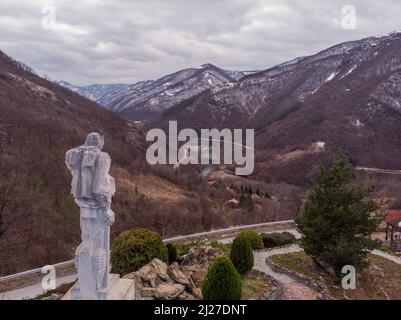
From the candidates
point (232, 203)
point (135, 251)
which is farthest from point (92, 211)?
point (232, 203)

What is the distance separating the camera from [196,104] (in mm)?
157500

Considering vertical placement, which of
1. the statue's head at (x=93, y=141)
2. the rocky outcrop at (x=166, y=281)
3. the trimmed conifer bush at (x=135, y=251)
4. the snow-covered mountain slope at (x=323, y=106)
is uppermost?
the snow-covered mountain slope at (x=323, y=106)

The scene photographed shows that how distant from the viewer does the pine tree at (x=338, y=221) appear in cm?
1197

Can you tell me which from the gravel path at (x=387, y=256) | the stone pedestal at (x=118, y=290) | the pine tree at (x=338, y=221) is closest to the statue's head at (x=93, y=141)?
the stone pedestal at (x=118, y=290)

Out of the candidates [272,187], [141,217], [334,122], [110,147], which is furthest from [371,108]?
[141,217]

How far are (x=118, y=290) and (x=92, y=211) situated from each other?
1.89 m

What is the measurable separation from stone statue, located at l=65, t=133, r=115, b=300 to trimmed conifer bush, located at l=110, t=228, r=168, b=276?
380 cm

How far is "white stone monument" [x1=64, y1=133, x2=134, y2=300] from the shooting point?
7410mm

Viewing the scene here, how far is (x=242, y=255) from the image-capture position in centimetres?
1273

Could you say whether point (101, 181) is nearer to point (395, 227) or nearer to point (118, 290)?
point (118, 290)

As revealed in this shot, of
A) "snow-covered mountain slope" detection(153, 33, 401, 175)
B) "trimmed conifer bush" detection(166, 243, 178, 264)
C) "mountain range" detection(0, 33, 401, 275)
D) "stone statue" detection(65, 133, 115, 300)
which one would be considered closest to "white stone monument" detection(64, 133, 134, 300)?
"stone statue" detection(65, 133, 115, 300)

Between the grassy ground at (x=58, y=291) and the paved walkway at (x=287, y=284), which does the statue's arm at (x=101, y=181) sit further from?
the grassy ground at (x=58, y=291)

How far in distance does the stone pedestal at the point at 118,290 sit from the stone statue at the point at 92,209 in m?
0.32
